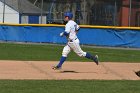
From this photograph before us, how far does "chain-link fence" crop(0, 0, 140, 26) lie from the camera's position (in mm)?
35219

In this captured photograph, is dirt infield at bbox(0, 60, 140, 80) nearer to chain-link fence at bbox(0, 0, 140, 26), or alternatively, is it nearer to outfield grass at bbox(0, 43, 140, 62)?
outfield grass at bbox(0, 43, 140, 62)

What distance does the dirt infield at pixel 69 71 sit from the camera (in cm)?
1248

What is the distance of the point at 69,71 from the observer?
13.9m
